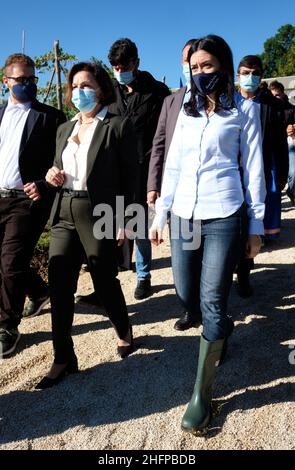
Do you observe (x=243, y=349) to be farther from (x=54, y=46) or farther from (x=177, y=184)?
(x=54, y=46)

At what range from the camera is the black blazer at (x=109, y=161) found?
2.89 metres

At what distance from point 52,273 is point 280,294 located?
242 cm

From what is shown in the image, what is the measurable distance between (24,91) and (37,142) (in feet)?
1.39

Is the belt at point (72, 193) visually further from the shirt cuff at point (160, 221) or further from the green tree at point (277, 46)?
the green tree at point (277, 46)

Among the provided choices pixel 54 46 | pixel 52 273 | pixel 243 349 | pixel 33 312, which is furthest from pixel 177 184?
pixel 54 46

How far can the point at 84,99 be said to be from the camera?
292 centimetres

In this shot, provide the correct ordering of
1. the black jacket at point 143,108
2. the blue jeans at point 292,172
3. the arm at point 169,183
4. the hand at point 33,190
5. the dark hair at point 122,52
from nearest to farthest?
the arm at point 169,183, the hand at point 33,190, the dark hair at point 122,52, the black jacket at point 143,108, the blue jeans at point 292,172

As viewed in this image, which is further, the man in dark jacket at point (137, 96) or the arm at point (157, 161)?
the man in dark jacket at point (137, 96)

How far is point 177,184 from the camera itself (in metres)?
2.67

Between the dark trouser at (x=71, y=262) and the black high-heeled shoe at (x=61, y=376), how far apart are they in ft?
0.22

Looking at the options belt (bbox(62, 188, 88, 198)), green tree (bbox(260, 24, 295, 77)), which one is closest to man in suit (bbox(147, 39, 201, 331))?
belt (bbox(62, 188, 88, 198))

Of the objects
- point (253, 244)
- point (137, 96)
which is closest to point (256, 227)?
point (253, 244)

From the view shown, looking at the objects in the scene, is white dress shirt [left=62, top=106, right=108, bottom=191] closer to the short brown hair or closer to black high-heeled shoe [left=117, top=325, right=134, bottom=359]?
the short brown hair

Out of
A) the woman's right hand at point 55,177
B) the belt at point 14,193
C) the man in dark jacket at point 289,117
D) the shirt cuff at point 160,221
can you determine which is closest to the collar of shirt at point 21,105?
the belt at point 14,193
